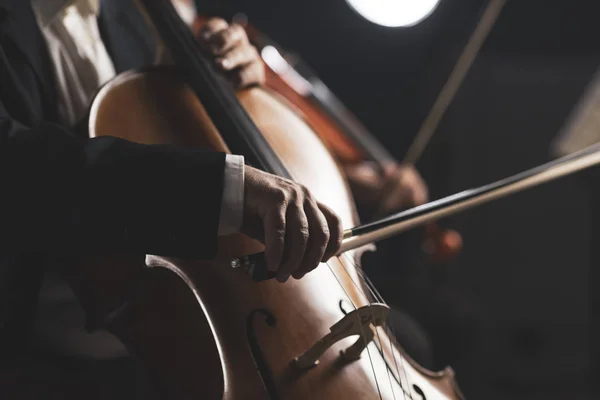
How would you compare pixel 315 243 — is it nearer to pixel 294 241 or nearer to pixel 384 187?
pixel 294 241

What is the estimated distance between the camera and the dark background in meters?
1.95

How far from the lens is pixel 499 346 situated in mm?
1972

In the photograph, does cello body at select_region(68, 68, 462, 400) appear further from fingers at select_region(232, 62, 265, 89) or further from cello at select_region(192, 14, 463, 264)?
cello at select_region(192, 14, 463, 264)

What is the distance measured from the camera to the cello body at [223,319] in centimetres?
56

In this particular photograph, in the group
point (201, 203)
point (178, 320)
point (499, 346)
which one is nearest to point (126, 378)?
point (178, 320)

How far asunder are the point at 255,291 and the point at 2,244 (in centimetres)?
22

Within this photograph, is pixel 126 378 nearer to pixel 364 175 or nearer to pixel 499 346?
pixel 364 175

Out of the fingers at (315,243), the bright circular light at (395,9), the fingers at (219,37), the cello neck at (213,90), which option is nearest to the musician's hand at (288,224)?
the fingers at (315,243)

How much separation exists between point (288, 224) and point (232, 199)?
0.06 meters

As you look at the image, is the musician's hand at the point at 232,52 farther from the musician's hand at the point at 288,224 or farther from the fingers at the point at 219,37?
the musician's hand at the point at 288,224

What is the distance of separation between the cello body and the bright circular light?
0.95m

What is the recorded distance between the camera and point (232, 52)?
0.85 m

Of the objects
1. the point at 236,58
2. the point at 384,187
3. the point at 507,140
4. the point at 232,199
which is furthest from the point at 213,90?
the point at 507,140

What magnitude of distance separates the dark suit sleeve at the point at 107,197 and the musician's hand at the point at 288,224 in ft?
0.10
